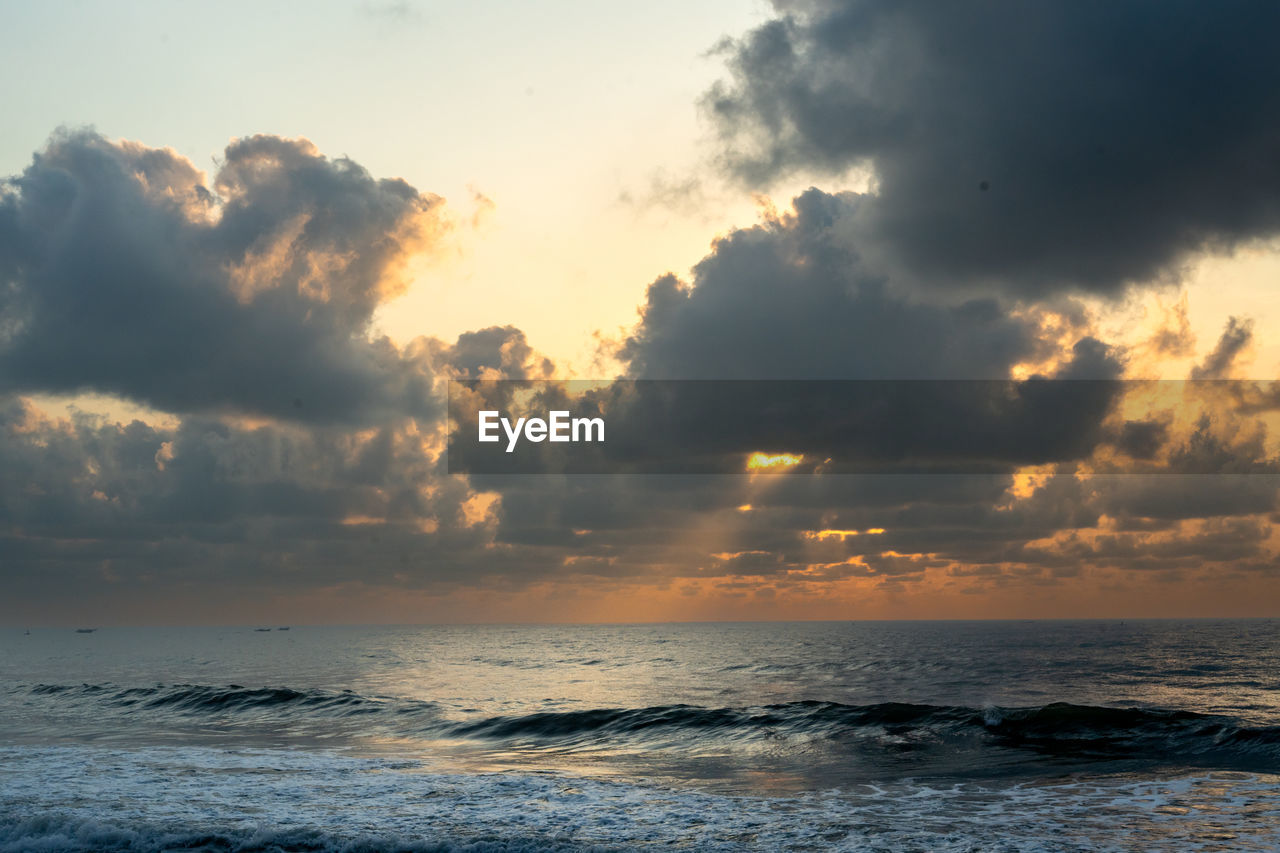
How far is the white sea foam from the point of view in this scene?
18969 mm

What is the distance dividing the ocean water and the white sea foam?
106mm

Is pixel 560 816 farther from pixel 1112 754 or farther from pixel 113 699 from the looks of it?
pixel 113 699

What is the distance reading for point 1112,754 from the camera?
100.0 feet

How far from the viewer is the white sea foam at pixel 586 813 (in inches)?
747

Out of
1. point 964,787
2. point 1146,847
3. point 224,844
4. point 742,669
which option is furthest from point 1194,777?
point 742,669

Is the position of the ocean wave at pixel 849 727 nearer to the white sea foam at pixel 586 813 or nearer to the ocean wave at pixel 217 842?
the white sea foam at pixel 586 813

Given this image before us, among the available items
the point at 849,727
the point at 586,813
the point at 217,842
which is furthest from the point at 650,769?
the point at 217,842

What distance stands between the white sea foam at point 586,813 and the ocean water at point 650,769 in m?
0.11

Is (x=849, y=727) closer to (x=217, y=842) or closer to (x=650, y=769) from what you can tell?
(x=650, y=769)

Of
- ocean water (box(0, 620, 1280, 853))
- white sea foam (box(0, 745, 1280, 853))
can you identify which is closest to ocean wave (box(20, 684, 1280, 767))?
ocean water (box(0, 620, 1280, 853))

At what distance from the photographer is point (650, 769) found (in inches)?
1176

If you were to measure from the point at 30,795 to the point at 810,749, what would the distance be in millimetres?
26487

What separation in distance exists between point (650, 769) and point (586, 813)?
8340 mm

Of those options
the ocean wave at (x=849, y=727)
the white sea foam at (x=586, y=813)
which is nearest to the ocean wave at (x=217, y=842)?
the white sea foam at (x=586, y=813)
